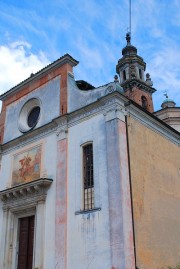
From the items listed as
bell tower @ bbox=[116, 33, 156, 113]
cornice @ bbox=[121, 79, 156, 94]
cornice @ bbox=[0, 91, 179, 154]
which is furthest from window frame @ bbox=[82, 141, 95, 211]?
cornice @ bbox=[121, 79, 156, 94]

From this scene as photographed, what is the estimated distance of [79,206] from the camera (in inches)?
481

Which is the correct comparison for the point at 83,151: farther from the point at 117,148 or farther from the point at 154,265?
the point at 154,265

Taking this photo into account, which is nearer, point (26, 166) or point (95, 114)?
point (95, 114)

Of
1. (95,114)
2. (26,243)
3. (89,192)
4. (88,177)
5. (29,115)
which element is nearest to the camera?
(89,192)

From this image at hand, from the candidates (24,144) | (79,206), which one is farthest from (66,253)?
(24,144)

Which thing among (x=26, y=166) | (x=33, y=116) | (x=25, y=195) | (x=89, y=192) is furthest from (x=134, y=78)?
(x=89, y=192)

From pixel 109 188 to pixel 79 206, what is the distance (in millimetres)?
1568

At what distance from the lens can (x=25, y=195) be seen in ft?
47.7

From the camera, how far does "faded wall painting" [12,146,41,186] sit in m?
14.8

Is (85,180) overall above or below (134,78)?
below

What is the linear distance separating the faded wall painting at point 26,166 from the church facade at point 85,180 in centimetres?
5

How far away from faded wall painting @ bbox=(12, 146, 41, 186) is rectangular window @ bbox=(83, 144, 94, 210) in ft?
9.09

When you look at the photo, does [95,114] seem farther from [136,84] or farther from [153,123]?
[136,84]

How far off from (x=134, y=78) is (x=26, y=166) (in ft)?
54.0
